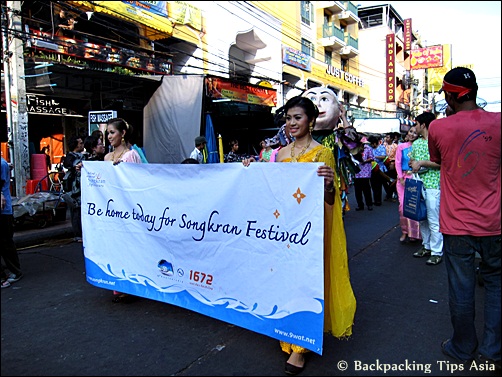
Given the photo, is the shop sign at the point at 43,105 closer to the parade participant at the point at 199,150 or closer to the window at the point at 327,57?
the parade participant at the point at 199,150

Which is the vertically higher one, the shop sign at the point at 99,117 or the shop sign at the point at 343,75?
the shop sign at the point at 343,75

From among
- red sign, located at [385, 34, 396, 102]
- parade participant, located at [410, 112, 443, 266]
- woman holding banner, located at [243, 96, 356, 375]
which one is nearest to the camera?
woman holding banner, located at [243, 96, 356, 375]

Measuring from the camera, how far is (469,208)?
2.45 m

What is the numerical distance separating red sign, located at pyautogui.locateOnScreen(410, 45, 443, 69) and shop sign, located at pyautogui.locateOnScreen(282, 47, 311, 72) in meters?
18.1

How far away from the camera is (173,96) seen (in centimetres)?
1164

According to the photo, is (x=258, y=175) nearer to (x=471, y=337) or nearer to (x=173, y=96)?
(x=471, y=337)

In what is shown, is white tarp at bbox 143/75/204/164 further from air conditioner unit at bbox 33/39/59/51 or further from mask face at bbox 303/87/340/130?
mask face at bbox 303/87/340/130

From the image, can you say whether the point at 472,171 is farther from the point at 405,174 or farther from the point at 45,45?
the point at 45,45

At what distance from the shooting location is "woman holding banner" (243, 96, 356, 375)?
2.50 meters

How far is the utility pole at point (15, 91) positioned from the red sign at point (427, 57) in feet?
111

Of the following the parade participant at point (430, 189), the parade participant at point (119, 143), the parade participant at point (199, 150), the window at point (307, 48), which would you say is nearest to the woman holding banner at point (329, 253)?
the parade participant at point (119, 143)

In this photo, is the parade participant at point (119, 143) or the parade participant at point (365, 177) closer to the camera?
the parade participant at point (119, 143)

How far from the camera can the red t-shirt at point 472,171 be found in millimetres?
2387

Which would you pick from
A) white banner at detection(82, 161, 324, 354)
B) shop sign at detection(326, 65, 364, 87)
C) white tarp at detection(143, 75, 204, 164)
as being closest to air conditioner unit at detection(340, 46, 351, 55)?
shop sign at detection(326, 65, 364, 87)
